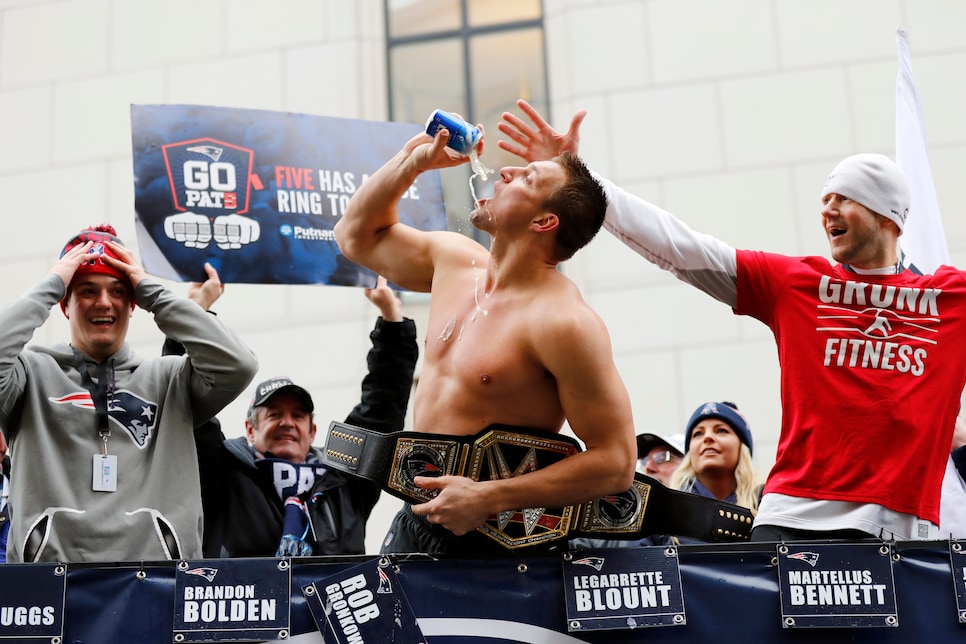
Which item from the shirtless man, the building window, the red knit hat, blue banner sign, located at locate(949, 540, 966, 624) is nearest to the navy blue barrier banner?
blue banner sign, located at locate(949, 540, 966, 624)

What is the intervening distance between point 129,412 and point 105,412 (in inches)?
2.8

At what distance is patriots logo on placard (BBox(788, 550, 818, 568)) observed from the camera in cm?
329

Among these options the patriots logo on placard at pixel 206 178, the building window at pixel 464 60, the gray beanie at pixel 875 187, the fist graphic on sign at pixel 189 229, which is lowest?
the gray beanie at pixel 875 187

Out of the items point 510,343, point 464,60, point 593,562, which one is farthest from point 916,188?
point 464,60

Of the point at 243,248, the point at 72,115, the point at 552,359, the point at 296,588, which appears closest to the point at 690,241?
the point at 552,359

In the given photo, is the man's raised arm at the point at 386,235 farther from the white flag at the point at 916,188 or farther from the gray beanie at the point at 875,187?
the white flag at the point at 916,188

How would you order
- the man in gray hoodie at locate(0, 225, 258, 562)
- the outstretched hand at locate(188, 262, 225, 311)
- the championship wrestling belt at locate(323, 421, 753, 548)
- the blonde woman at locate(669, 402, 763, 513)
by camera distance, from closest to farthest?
the championship wrestling belt at locate(323, 421, 753, 548) < the man in gray hoodie at locate(0, 225, 258, 562) < the outstretched hand at locate(188, 262, 225, 311) < the blonde woman at locate(669, 402, 763, 513)

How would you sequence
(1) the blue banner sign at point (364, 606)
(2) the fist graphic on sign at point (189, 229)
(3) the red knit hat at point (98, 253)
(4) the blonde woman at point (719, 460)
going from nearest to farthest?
(1) the blue banner sign at point (364, 606) → (3) the red knit hat at point (98, 253) → (2) the fist graphic on sign at point (189, 229) → (4) the blonde woman at point (719, 460)

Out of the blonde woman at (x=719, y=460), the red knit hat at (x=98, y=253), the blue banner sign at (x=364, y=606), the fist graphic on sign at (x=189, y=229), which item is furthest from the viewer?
the blonde woman at (x=719, y=460)

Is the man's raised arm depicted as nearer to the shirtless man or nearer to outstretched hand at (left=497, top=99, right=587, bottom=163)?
the shirtless man

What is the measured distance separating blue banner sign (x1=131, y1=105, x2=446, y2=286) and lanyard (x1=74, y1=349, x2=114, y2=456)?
2.63 feet

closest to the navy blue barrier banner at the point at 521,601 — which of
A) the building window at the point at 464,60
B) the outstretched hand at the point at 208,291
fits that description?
the outstretched hand at the point at 208,291

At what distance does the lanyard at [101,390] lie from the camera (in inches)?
150

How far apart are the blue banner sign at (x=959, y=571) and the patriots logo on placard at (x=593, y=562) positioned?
92 centimetres
